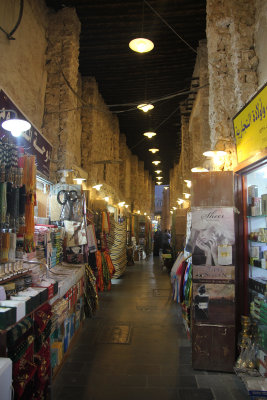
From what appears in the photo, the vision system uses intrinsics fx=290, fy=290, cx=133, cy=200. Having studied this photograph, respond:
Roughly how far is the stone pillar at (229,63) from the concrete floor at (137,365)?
288 cm

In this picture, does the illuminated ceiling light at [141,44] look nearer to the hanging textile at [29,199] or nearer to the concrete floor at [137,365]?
the hanging textile at [29,199]

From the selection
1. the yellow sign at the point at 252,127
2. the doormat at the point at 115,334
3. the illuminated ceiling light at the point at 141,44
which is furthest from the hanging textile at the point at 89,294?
the illuminated ceiling light at the point at 141,44

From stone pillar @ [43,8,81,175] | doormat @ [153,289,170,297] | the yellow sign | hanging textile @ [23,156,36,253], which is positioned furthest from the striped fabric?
hanging textile @ [23,156,36,253]

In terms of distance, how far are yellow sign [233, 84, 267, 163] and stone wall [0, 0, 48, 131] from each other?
10.9 ft

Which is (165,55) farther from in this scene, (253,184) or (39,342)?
(39,342)

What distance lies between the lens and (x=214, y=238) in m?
3.74

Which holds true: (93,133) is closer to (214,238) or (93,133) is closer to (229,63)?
(229,63)

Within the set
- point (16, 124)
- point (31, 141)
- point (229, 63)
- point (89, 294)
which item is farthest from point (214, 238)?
point (31, 141)

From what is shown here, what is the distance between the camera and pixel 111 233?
30.4 feet

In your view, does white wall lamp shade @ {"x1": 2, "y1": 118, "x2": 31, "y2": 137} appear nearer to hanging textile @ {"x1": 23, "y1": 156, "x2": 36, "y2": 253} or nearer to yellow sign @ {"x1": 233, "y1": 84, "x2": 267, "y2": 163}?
hanging textile @ {"x1": 23, "y1": 156, "x2": 36, "y2": 253}

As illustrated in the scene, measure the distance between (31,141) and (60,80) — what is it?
2.55 meters

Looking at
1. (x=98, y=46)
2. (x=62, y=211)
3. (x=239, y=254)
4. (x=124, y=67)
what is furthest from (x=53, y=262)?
(x=124, y=67)

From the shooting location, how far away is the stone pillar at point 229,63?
4.48 m

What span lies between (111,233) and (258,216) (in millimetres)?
6022
